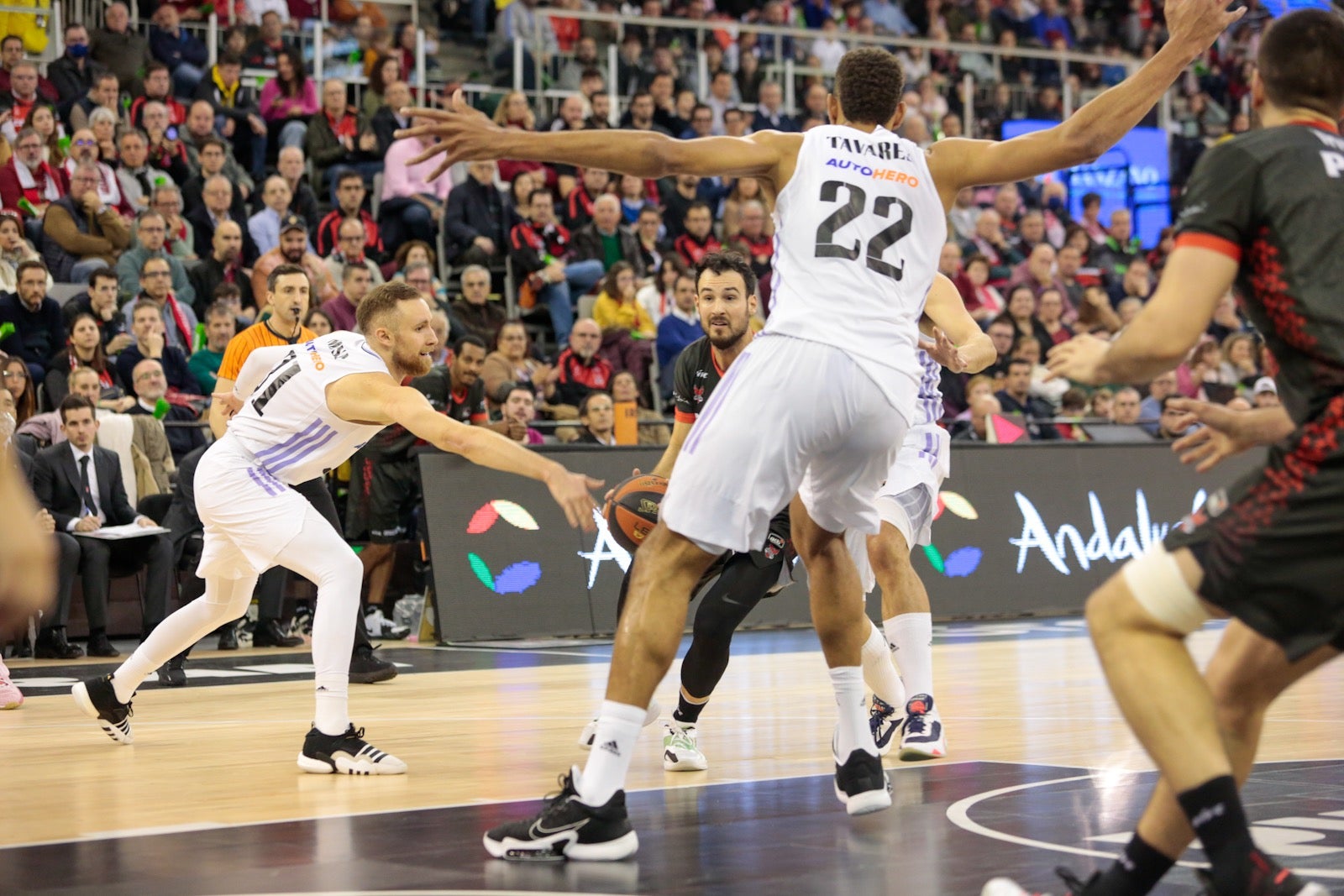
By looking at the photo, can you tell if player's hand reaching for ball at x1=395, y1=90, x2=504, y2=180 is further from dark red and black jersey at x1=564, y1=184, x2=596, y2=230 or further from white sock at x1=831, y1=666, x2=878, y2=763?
dark red and black jersey at x1=564, y1=184, x2=596, y2=230

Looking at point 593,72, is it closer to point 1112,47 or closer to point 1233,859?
point 1112,47

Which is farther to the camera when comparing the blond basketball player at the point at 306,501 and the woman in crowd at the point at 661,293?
the woman in crowd at the point at 661,293

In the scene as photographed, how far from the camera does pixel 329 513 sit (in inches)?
370

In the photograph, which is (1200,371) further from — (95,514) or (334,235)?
(95,514)

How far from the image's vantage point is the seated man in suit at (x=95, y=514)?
1170 cm

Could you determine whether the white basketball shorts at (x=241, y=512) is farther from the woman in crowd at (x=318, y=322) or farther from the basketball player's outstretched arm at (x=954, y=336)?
the woman in crowd at (x=318, y=322)

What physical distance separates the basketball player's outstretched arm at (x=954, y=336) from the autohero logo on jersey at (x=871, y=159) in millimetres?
992

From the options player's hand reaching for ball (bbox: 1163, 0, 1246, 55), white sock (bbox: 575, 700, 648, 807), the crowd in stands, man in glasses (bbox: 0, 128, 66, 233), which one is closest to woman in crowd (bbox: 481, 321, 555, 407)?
the crowd in stands

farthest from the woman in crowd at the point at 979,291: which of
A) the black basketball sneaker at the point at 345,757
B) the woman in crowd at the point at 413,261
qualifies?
the black basketball sneaker at the point at 345,757

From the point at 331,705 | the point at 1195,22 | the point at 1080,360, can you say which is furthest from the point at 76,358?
the point at 1080,360

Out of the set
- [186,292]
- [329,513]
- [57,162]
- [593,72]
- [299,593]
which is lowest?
[299,593]

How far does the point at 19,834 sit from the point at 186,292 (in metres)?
9.68

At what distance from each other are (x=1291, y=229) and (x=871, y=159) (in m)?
1.71

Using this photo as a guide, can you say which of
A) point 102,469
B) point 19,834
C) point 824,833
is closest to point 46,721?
point 19,834
